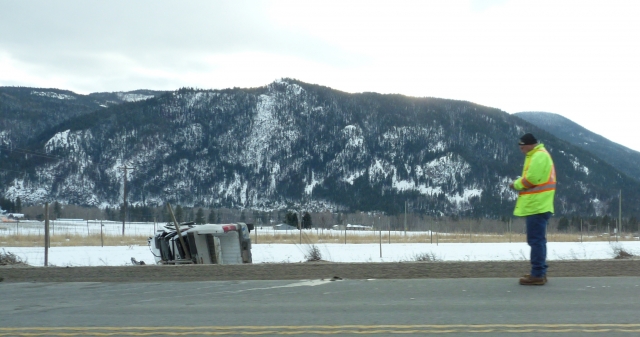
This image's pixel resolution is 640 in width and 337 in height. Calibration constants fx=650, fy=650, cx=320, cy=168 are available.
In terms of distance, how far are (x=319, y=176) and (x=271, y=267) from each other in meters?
165

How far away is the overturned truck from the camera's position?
14.8 m

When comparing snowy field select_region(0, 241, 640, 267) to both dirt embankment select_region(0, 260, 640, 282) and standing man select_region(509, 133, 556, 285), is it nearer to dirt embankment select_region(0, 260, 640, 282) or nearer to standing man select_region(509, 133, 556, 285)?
dirt embankment select_region(0, 260, 640, 282)

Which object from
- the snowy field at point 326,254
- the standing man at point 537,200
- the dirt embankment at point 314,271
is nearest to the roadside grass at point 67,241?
the snowy field at point 326,254

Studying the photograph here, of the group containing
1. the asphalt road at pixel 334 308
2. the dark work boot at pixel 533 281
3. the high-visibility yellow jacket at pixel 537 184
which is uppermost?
the high-visibility yellow jacket at pixel 537 184

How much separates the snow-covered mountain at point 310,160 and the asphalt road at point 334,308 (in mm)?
126886

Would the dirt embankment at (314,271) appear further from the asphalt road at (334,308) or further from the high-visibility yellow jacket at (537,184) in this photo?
the high-visibility yellow jacket at (537,184)

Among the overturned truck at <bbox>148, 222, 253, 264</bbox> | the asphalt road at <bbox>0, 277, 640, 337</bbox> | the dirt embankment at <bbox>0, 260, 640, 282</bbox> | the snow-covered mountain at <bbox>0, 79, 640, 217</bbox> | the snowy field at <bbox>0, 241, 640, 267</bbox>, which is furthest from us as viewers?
the snow-covered mountain at <bbox>0, 79, 640, 217</bbox>

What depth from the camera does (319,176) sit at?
6850 inches

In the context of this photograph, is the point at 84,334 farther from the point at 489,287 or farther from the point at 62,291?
the point at 489,287

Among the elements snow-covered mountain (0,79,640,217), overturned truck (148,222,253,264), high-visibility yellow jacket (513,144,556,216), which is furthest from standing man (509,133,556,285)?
snow-covered mountain (0,79,640,217)

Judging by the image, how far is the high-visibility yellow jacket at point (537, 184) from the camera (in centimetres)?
725

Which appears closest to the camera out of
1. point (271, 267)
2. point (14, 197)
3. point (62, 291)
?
point (62, 291)

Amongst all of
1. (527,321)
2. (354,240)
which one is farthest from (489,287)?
(354,240)

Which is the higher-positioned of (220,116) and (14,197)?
(220,116)
